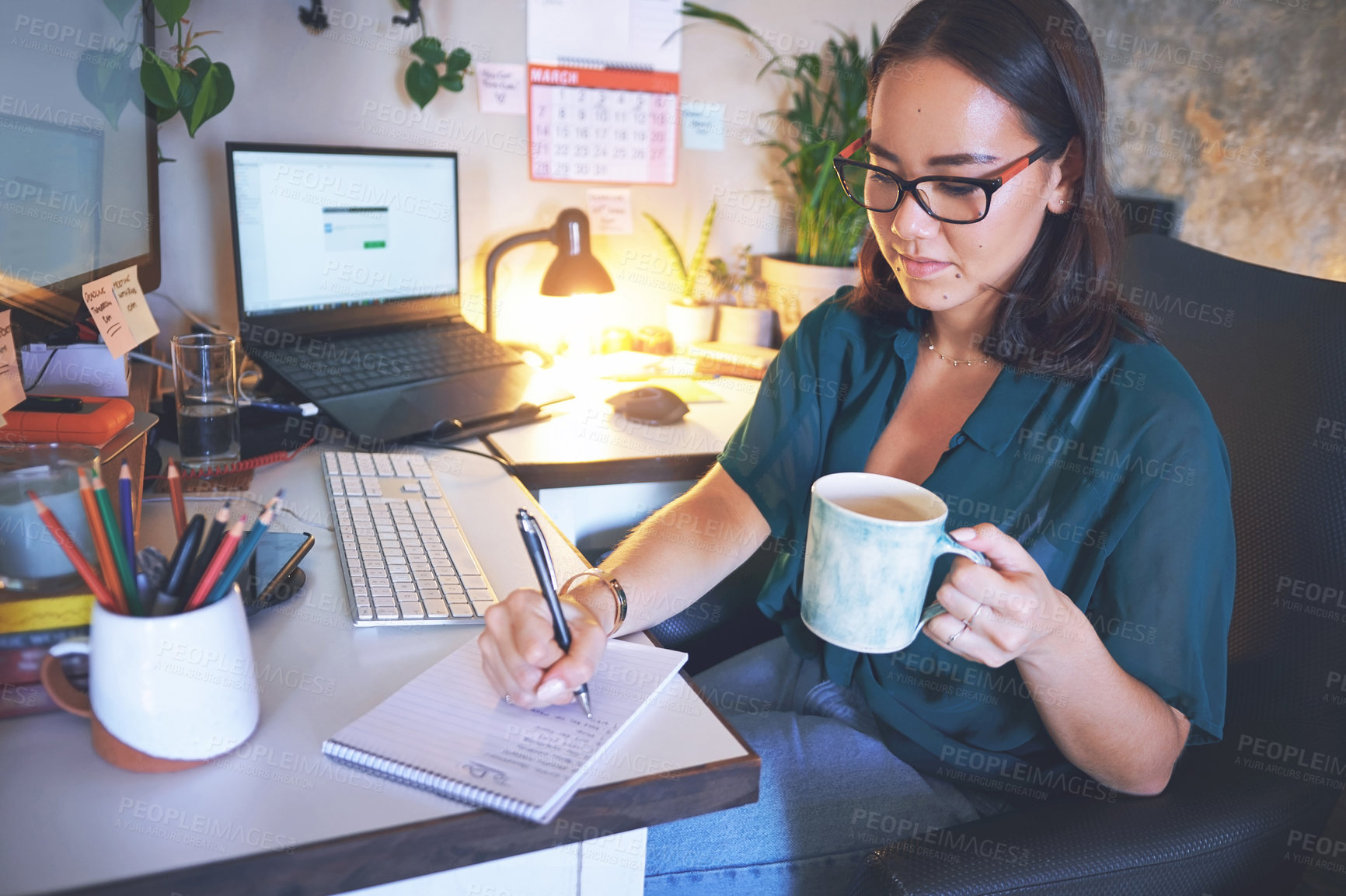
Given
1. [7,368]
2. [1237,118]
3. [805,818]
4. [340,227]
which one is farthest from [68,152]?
[1237,118]

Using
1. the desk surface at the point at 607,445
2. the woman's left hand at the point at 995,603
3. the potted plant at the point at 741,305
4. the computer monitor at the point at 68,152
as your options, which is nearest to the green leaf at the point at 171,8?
the computer monitor at the point at 68,152

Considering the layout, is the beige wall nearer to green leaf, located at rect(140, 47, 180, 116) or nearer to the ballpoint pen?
green leaf, located at rect(140, 47, 180, 116)

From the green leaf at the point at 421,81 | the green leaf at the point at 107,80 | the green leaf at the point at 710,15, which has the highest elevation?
the green leaf at the point at 710,15

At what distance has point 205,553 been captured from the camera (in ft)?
1.93

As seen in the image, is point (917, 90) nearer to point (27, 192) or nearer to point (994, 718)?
point (994, 718)

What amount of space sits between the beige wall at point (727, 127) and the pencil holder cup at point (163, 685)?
3.61 feet

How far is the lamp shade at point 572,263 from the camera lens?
165 centimetres

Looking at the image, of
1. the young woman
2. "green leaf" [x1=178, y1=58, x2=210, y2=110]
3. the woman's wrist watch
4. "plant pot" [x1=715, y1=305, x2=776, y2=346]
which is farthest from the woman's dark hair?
"green leaf" [x1=178, y1=58, x2=210, y2=110]

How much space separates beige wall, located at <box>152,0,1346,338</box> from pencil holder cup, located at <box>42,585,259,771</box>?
110 cm

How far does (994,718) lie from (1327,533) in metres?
0.36

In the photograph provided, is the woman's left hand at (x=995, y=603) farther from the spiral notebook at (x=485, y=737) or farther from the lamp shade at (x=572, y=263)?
the lamp shade at (x=572, y=263)

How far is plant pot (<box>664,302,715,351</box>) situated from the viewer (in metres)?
1.83

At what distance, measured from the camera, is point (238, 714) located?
23.6 inches

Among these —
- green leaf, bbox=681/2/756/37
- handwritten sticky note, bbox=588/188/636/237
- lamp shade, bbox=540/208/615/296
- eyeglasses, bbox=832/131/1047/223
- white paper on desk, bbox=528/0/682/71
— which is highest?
green leaf, bbox=681/2/756/37
